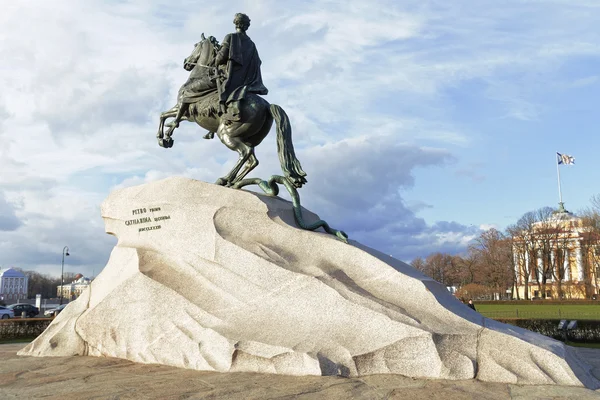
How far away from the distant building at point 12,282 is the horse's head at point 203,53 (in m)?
110

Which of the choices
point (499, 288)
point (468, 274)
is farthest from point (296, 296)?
point (468, 274)

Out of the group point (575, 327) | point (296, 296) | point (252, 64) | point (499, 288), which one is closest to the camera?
point (296, 296)

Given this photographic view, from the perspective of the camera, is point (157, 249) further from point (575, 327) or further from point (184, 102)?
point (575, 327)

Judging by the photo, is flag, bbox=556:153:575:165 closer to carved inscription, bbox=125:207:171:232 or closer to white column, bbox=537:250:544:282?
white column, bbox=537:250:544:282

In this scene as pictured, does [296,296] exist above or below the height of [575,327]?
above

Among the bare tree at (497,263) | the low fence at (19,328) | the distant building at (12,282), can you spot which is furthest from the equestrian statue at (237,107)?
the distant building at (12,282)

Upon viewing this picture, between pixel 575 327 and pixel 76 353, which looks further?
pixel 575 327

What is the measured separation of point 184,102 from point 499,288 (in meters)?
54.1

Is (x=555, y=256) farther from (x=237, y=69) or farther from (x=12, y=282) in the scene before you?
(x=12, y=282)

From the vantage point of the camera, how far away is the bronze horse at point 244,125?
9312mm

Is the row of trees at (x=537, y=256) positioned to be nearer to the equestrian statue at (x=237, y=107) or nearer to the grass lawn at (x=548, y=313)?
the grass lawn at (x=548, y=313)

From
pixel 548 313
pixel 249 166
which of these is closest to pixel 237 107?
pixel 249 166

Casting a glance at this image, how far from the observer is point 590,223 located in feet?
152

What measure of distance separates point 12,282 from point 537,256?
100 metres
